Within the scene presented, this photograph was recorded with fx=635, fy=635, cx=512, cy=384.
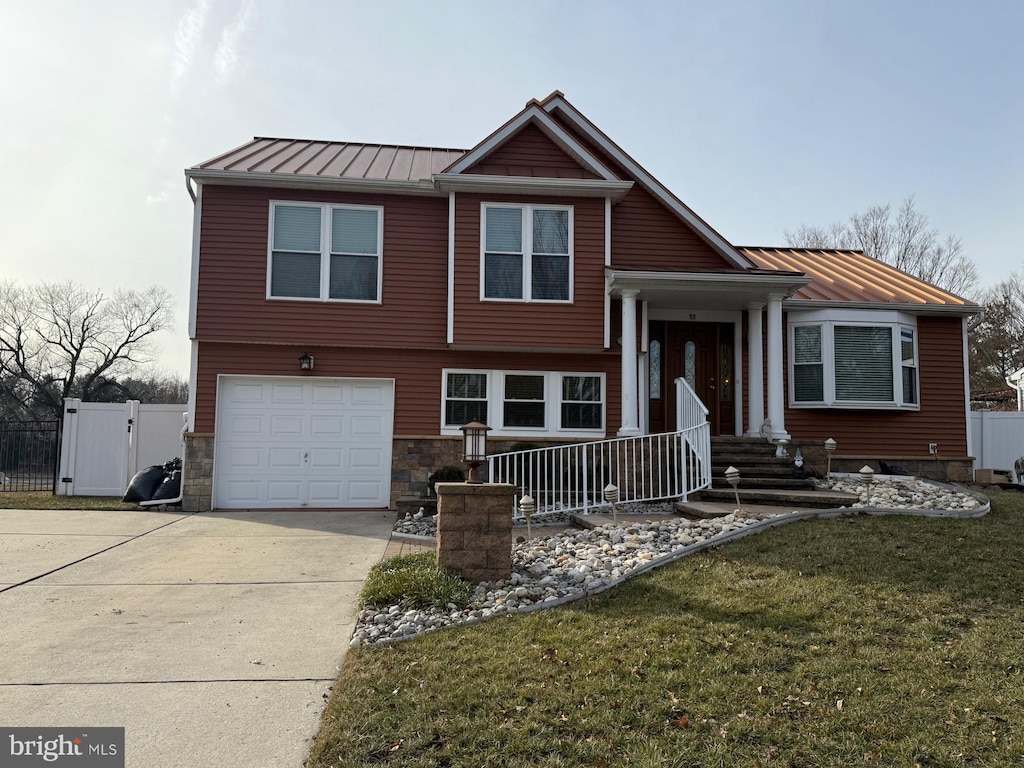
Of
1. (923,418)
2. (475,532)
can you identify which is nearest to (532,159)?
(475,532)

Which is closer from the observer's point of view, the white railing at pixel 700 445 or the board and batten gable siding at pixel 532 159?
the white railing at pixel 700 445

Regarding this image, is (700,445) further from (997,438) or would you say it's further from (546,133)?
(997,438)

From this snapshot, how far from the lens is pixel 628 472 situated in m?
8.96

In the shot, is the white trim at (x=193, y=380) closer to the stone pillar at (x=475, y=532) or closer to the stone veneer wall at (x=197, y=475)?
the stone veneer wall at (x=197, y=475)

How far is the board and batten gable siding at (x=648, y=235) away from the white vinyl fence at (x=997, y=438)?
7.12m

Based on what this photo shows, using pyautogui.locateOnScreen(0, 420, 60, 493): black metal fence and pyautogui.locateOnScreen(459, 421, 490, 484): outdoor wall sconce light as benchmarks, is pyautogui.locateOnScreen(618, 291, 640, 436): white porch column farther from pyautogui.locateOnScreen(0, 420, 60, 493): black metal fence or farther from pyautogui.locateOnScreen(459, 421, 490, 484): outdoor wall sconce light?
pyautogui.locateOnScreen(0, 420, 60, 493): black metal fence

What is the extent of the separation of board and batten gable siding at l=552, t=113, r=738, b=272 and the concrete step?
176 inches

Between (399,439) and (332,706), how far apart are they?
759cm

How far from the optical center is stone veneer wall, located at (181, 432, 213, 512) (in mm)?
10297

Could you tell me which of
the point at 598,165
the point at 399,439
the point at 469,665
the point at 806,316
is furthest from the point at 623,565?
the point at 806,316

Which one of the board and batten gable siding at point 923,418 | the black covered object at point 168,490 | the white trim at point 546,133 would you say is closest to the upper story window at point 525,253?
the white trim at point 546,133

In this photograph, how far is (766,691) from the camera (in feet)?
10.6

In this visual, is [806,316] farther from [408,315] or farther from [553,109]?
[408,315]

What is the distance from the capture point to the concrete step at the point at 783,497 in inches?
294
